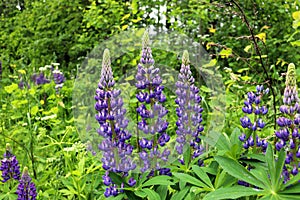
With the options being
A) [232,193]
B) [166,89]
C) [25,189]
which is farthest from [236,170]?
[166,89]

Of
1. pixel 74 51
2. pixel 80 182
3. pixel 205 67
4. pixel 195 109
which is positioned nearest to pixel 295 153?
pixel 195 109

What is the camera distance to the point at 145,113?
5.13 feet

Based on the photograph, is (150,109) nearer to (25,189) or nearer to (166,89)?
(25,189)

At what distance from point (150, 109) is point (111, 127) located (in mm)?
177

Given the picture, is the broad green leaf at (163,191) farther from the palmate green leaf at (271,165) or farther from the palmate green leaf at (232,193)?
the palmate green leaf at (271,165)

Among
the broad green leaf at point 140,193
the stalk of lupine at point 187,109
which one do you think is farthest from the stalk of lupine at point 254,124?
the broad green leaf at point 140,193

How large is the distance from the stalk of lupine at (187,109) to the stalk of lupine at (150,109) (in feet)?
0.28

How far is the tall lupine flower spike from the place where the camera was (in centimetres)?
152

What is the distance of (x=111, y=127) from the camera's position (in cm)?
153

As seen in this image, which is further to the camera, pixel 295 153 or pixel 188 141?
pixel 188 141

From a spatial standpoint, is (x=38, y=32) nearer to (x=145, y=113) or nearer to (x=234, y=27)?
(x=234, y=27)

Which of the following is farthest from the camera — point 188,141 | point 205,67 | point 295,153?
point 205,67

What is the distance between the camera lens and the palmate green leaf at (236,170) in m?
1.28

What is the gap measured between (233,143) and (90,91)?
97.3 inches
